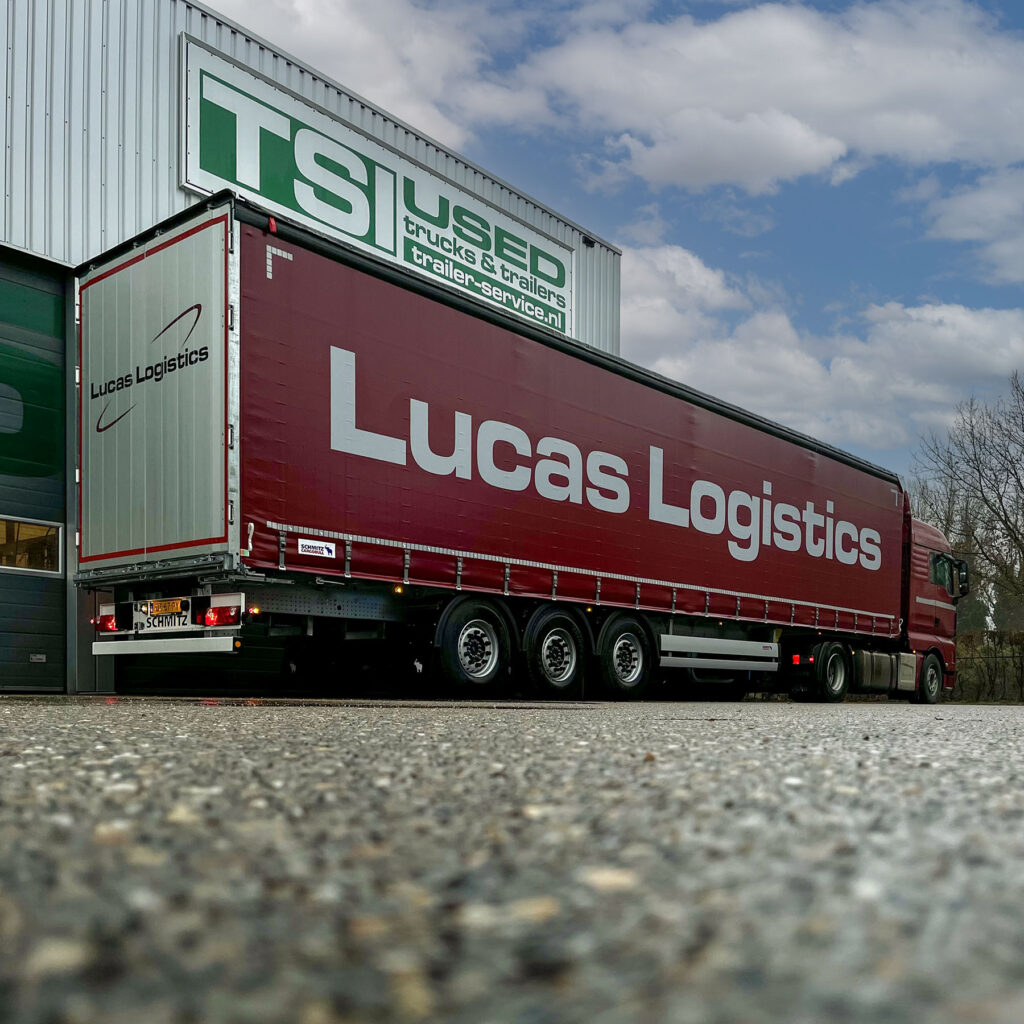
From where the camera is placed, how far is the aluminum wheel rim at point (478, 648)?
396 inches

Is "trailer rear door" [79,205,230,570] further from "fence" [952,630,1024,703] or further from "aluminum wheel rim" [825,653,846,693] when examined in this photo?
"fence" [952,630,1024,703]

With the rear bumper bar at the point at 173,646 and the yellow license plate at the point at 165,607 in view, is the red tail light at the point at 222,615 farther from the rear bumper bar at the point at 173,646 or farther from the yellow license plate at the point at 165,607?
the yellow license plate at the point at 165,607

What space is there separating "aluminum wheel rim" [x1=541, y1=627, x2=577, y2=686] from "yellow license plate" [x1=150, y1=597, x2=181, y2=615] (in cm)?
369

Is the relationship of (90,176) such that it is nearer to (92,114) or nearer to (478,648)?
(92,114)

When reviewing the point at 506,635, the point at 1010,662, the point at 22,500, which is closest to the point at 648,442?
the point at 506,635

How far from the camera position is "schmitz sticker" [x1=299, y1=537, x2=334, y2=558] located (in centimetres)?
880

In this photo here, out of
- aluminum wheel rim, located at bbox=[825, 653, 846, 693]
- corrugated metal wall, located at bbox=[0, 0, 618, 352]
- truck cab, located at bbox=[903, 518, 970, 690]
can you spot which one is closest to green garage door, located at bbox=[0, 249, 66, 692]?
corrugated metal wall, located at bbox=[0, 0, 618, 352]

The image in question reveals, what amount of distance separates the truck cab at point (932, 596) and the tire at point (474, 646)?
10.7 m

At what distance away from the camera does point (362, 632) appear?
10.2 meters

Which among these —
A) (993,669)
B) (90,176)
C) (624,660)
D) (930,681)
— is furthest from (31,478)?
(993,669)

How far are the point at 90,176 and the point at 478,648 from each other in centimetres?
758

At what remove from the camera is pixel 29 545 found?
1195cm

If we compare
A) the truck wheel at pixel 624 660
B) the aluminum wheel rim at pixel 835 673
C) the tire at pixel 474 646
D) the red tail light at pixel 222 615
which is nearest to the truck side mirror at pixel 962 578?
the aluminum wheel rim at pixel 835 673

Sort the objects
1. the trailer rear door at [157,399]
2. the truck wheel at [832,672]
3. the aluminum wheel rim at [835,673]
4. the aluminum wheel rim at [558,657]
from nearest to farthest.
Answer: the trailer rear door at [157,399]
the aluminum wheel rim at [558,657]
the truck wheel at [832,672]
the aluminum wheel rim at [835,673]
